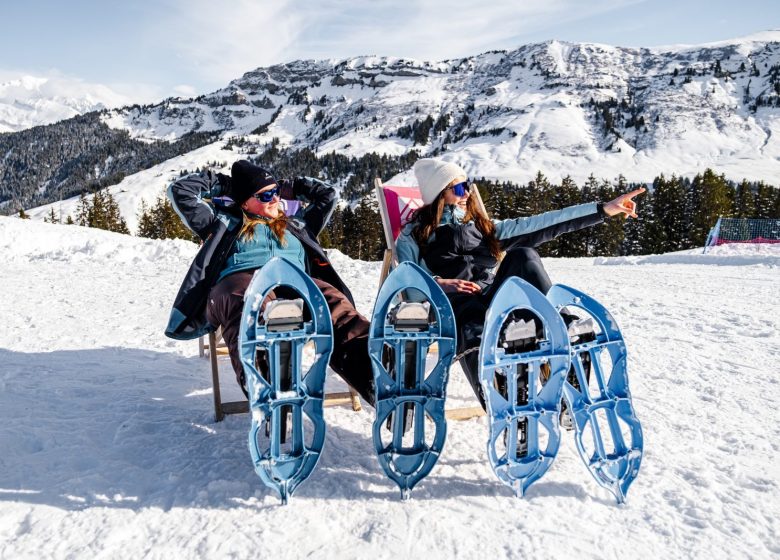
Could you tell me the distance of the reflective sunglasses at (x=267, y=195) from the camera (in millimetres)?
3000

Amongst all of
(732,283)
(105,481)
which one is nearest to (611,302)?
(732,283)

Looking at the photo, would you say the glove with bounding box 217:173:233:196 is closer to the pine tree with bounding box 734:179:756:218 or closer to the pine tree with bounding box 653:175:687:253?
the pine tree with bounding box 653:175:687:253

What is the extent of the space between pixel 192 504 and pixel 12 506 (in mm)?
731

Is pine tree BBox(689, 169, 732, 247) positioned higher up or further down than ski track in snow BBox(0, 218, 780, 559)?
higher up

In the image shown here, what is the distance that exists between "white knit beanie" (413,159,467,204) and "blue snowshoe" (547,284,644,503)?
1.39 meters

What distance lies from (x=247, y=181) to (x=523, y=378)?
1951 mm

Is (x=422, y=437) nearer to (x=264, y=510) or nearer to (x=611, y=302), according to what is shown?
(x=264, y=510)

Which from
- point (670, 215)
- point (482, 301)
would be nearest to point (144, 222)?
point (670, 215)

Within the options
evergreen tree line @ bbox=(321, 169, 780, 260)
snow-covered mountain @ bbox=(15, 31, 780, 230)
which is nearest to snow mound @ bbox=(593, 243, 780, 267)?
evergreen tree line @ bbox=(321, 169, 780, 260)

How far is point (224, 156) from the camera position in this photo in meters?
186

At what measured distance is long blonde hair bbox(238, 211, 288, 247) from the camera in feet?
9.66

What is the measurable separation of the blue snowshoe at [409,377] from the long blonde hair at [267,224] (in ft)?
3.27

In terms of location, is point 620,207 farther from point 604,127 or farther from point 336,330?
point 604,127

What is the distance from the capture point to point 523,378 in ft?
7.18
